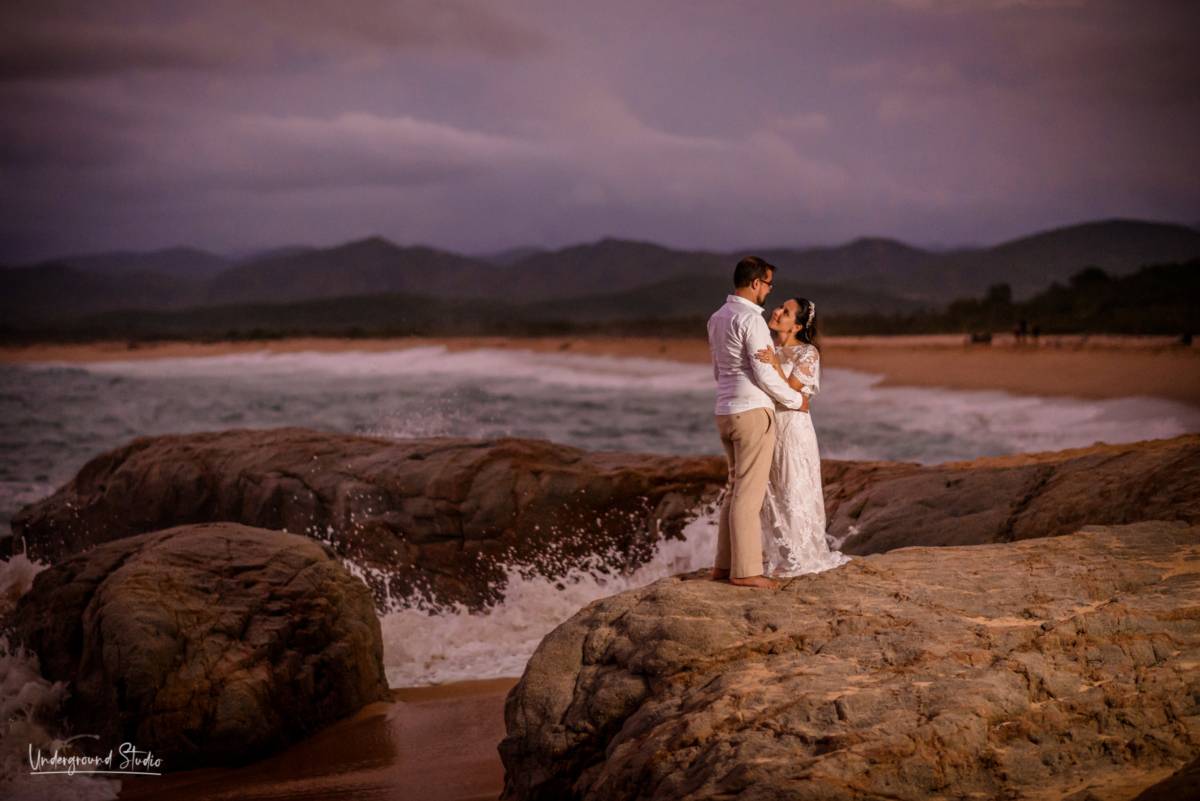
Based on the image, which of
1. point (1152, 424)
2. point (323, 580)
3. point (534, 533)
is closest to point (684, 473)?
point (534, 533)

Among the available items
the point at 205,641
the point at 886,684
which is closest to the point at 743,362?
the point at 886,684

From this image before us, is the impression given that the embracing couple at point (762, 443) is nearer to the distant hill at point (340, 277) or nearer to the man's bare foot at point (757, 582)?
the man's bare foot at point (757, 582)

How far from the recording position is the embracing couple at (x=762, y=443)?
12.0 feet

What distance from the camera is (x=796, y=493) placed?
391cm

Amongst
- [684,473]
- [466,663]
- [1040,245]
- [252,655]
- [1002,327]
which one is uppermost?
[1040,245]

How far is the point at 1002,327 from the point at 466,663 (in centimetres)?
2060

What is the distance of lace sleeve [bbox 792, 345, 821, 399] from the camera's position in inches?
155

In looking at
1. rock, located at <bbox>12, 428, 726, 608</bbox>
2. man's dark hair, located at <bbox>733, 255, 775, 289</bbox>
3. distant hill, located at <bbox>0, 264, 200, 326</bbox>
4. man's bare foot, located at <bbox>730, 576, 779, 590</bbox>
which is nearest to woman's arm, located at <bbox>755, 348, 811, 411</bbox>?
man's dark hair, located at <bbox>733, 255, 775, 289</bbox>

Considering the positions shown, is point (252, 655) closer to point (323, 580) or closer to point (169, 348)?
point (323, 580)

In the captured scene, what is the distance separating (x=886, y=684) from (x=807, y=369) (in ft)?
5.30

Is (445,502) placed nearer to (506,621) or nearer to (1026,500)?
(506,621)

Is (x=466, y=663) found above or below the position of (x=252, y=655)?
below

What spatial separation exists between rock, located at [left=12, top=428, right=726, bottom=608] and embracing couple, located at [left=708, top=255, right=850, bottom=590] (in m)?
3.54

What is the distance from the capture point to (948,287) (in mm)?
29188
